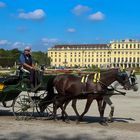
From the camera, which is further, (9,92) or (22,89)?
(9,92)

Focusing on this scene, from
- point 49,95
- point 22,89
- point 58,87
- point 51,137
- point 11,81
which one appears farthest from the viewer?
point 11,81

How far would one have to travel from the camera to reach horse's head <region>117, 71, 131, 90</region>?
13227 mm

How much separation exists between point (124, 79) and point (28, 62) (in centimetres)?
328

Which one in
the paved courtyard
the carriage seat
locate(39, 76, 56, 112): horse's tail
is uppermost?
the carriage seat

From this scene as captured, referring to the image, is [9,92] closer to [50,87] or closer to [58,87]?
[50,87]

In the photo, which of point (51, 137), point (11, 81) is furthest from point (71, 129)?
point (11, 81)

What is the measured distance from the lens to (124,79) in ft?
43.6

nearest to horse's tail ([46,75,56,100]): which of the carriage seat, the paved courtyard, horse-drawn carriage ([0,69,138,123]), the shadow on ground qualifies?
horse-drawn carriage ([0,69,138,123])

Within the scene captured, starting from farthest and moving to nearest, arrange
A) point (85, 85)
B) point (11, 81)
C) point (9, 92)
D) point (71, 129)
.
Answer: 1. point (11, 81)
2. point (9, 92)
3. point (85, 85)
4. point (71, 129)

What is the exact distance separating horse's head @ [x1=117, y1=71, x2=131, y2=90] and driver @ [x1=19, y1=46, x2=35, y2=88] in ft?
9.29

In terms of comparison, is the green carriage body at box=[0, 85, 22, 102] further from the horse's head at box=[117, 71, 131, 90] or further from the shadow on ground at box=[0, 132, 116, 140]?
the shadow on ground at box=[0, 132, 116, 140]

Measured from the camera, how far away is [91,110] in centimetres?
1761

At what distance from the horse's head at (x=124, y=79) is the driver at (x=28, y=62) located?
283cm

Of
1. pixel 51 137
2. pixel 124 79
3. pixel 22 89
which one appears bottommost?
pixel 51 137
